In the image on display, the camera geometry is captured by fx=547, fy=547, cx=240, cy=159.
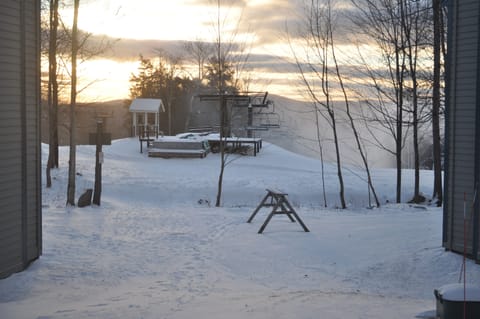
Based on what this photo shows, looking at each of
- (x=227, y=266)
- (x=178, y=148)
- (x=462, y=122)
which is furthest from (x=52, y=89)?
(x=462, y=122)

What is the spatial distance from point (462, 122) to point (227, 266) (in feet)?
13.9

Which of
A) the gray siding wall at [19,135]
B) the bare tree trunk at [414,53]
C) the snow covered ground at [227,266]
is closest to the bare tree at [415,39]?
the bare tree trunk at [414,53]

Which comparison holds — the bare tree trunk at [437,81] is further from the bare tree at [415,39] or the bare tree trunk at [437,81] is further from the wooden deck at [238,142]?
the wooden deck at [238,142]

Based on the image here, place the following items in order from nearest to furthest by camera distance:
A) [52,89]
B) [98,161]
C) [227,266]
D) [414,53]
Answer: [227,266] < [98,161] < [414,53] < [52,89]

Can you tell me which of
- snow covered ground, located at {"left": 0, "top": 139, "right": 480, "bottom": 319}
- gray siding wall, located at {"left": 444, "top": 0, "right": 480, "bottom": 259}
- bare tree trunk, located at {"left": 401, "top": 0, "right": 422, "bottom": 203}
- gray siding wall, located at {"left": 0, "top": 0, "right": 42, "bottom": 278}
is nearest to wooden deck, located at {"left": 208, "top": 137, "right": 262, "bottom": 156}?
bare tree trunk, located at {"left": 401, "top": 0, "right": 422, "bottom": 203}

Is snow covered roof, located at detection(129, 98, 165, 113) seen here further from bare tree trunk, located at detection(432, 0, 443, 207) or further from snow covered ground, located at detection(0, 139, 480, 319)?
bare tree trunk, located at detection(432, 0, 443, 207)

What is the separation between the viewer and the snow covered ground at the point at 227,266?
604 cm

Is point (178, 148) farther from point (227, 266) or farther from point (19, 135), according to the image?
point (19, 135)

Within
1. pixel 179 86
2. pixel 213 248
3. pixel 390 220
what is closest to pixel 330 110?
pixel 390 220

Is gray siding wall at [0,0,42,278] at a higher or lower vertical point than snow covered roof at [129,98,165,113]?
lower

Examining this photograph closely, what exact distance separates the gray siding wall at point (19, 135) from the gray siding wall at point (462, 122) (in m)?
6.22

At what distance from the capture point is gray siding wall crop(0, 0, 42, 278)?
716 centimetres

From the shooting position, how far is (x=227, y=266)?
8797 mm

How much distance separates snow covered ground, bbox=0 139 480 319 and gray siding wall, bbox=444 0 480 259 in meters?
0.53
